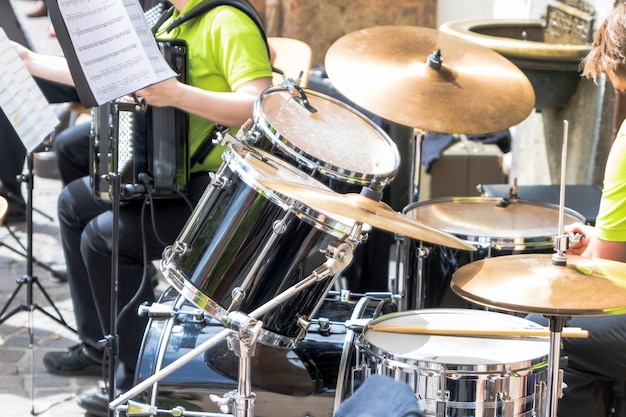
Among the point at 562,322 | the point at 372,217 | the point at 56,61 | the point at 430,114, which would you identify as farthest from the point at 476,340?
the point at 56,61

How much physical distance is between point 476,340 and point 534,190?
1.56 m

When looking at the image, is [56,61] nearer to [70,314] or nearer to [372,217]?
[70,314]

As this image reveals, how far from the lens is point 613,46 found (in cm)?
257

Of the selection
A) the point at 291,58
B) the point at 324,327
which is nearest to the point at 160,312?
the point at 324,327

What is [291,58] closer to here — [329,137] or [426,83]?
[426,83]

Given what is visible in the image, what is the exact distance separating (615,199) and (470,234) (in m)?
0.50

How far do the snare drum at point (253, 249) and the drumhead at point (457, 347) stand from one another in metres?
0.22

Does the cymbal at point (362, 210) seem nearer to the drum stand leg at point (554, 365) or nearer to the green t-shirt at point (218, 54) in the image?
the drum stand leg at point (554, 365)

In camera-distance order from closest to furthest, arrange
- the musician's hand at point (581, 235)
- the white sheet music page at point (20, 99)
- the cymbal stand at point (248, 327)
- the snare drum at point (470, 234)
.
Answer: the cymbal stand at point (248, 327) → the musician's hand at point (581, 235) → the snare drum at point (470, 234) → the white sheet music page at point (20, 99)

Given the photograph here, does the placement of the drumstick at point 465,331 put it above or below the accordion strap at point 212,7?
below

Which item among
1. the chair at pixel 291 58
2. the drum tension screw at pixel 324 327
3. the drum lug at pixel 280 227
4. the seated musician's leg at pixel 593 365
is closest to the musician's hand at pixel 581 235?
the seated musician's leg at pixel 593 365

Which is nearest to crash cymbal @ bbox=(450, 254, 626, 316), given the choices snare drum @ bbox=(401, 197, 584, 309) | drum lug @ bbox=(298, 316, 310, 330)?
drum lug @ bbox=(298, 316, 310, 330)

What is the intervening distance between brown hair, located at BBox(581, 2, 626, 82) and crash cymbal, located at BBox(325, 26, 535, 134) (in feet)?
1.57

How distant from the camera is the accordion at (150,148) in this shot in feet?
10.3
